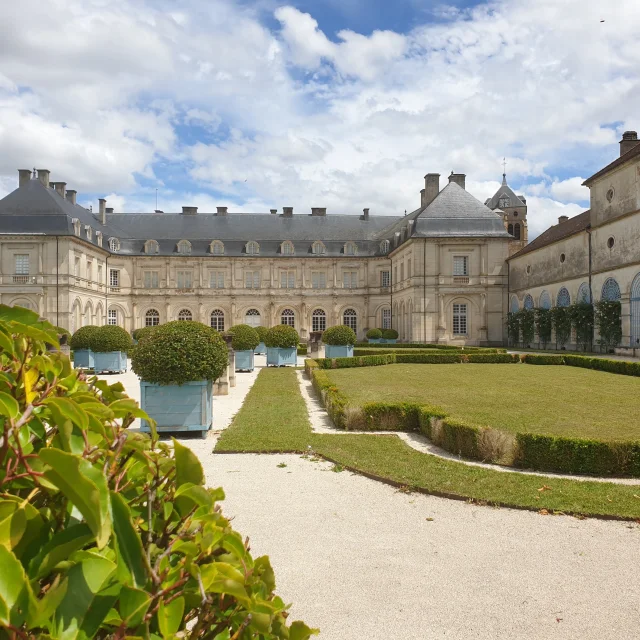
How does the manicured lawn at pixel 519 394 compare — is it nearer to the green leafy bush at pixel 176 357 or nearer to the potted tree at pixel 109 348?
the green leafy bush at pixel 176 357

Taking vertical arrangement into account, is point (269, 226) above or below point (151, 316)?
above

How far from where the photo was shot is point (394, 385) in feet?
45.2

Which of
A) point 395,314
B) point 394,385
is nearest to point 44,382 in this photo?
point 394,385

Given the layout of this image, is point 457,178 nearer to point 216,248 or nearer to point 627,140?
point 627,140

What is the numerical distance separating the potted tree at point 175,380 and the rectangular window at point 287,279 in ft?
106

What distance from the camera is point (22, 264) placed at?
3262 cm

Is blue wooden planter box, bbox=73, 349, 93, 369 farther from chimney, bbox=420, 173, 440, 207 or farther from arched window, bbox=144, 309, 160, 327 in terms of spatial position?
chimney, bbox=420, 173, 440, 207

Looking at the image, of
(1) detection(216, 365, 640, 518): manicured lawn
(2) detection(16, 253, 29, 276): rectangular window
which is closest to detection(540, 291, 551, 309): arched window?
(1) detection(216, 365, 640, 518): manicured lawn

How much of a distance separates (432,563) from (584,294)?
25159 millimetres

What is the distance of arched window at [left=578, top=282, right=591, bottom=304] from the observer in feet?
83.9

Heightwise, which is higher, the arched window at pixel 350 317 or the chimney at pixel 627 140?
the chimney at pixel 627 140

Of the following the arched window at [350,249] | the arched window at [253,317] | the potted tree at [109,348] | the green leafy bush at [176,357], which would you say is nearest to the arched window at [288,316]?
the arched window at [253,317]

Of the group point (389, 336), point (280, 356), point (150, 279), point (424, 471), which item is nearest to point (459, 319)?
point (389, 336)

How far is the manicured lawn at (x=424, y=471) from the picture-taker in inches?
203
